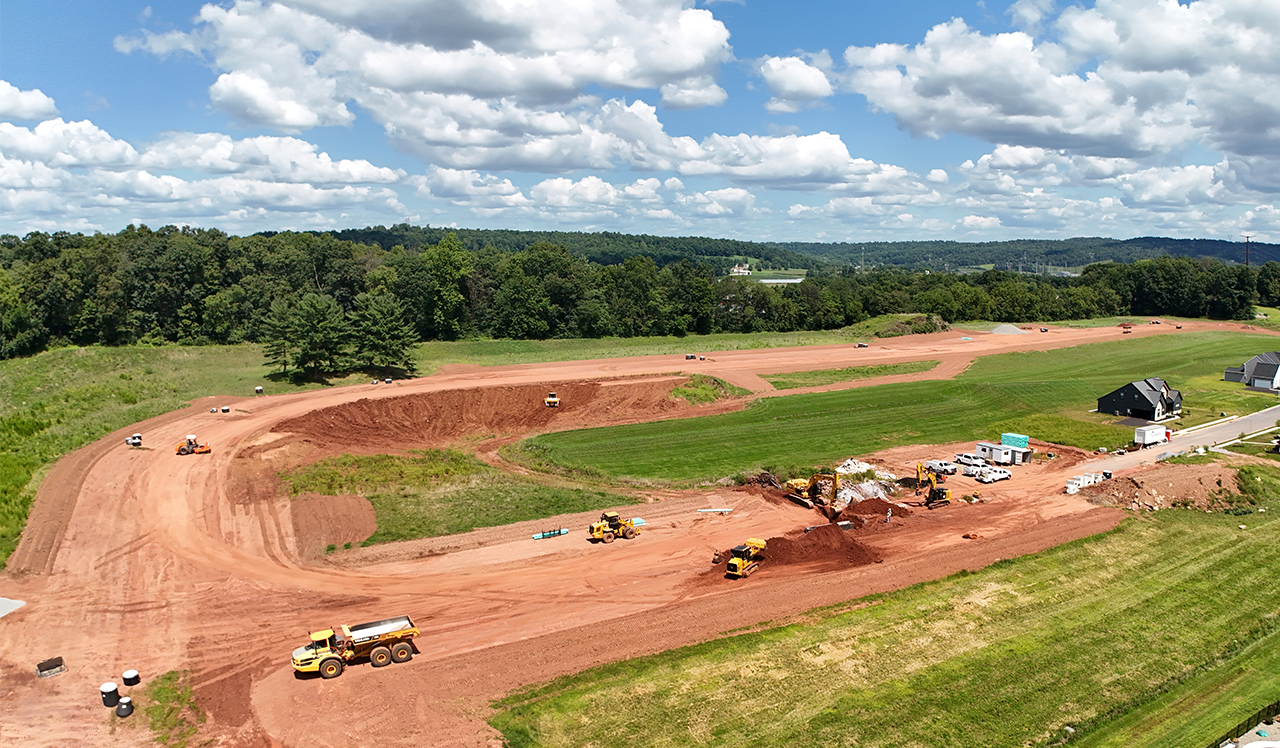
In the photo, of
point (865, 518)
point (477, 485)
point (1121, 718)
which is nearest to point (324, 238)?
point (477, 485)

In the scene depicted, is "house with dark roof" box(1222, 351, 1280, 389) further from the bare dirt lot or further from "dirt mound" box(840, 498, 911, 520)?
"dirt mound" box(840, 498, 911, 520)

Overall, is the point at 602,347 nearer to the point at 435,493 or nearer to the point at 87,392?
the point at 87,392

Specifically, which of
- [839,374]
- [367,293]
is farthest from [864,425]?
[367,293]

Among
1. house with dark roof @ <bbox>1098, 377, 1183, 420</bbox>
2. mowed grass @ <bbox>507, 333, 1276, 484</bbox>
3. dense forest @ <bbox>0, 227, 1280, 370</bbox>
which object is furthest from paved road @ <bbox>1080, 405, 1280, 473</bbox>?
dense forest @ <bbox>0, 227, 1280, 370</bbox>

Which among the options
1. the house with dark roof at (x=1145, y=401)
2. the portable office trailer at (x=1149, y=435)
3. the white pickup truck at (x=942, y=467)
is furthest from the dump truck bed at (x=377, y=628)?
the house with dark roof at (x=1145, y=401)

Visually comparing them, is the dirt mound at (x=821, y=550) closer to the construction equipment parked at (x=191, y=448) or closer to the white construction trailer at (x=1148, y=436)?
the white construction trailer at (x=1148, y=436)
